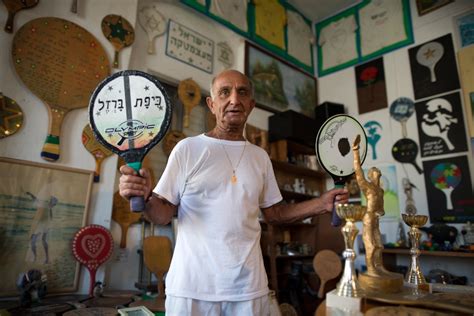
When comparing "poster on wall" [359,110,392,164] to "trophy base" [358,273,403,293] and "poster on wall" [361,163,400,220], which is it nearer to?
"poster on wall" [361,163,400,220]

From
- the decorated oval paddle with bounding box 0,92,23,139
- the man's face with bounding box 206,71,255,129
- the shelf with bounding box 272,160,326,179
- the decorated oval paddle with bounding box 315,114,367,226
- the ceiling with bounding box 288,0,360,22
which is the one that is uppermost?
the ceiling with bounding box 288,0,360,22

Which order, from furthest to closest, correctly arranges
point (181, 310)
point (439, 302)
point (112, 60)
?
1. point (112, 60)
2. point (181, 310)
3. point (439, 302)

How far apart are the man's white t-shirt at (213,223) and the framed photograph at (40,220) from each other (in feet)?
4.35

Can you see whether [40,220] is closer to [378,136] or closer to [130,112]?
[130,112]

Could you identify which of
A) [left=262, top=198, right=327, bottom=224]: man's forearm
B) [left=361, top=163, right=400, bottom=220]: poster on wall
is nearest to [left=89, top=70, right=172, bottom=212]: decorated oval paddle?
[left=262, top=198, right=327, bottom=224]: man's forearm

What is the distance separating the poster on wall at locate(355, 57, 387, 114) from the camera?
4191 millimetres

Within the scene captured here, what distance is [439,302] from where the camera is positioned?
2.16 feet

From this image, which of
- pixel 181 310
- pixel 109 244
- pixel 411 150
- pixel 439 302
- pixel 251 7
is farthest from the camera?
A: pixel 251 7

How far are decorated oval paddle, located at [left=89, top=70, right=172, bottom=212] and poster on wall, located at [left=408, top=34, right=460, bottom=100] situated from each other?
3812 mm

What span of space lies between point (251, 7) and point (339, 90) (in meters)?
1.77

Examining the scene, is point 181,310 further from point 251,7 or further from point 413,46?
point 413,46

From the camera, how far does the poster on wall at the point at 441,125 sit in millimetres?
3506

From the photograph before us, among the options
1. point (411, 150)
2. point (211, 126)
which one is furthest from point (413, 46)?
point (211, 126)

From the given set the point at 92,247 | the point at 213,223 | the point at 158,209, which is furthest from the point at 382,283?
the point at 92,247
